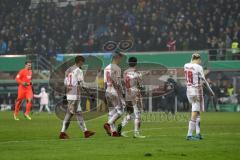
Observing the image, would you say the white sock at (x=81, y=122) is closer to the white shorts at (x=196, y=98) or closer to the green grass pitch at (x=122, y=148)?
the green grass pitch at (x=122, y=148)

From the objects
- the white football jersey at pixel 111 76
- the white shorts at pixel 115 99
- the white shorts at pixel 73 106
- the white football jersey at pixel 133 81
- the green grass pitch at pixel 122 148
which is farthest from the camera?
the white shorts at pixel 115 99

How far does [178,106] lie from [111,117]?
2426cm

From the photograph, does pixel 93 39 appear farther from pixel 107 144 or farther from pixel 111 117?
pixel 107 144

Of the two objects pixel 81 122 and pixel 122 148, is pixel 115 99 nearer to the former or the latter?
pixel 81 122

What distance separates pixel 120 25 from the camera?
46406 mm

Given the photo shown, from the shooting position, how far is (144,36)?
4497cm

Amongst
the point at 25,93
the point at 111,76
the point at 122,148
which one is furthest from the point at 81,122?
the point at 25,93

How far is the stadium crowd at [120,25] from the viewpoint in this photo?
1720 inches

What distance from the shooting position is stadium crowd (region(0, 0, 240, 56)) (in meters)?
43.7

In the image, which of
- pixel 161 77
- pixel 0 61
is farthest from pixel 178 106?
pixel 0 61

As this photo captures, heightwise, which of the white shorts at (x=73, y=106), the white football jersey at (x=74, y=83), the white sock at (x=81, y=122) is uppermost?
the white football jersey at (x=74, y=83)

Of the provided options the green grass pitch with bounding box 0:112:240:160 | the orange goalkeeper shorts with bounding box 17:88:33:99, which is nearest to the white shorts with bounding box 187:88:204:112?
the green grass pitch with bounding box 0:112:240:160

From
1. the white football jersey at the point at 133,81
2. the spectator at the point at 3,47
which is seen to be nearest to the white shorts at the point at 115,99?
the white football jersey at the point at 133,81

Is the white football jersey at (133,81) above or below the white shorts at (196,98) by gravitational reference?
above
